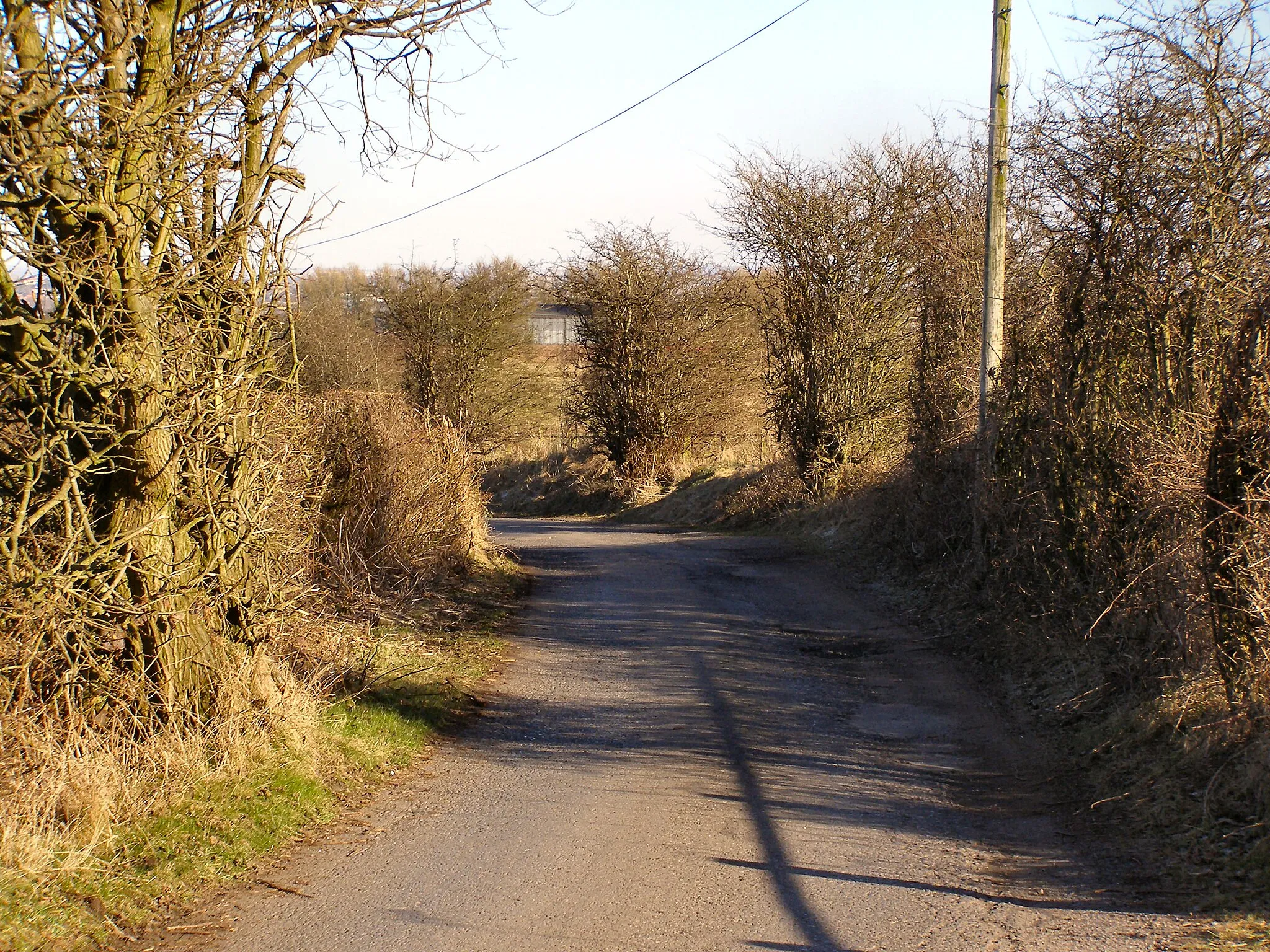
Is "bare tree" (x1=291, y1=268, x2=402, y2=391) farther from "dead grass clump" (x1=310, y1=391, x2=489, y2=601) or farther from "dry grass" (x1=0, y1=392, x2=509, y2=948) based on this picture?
"dry grass" (x1=0, y1=392, x2=509, y2=948)

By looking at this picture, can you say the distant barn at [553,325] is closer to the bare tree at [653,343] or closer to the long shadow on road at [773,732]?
the bare tree at [653,343]

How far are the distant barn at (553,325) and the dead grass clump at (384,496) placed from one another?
15228 mm

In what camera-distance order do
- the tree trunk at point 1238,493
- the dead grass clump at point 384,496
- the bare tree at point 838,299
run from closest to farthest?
the tree trunk at point 1238,493
the dead grass clump at point 384,496
the bare tree at point 838,299

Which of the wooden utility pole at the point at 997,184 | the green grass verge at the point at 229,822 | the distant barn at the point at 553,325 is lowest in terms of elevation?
the green grass verge at the point at 229,822

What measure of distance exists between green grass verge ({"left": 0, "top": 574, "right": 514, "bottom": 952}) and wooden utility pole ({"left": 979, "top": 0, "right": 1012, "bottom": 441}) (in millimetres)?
6418

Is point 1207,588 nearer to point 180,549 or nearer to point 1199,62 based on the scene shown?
point 1199,62

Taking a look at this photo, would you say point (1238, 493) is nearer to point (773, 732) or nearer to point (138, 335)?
point (773, 732)

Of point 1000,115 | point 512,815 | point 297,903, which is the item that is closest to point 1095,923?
point 512,815

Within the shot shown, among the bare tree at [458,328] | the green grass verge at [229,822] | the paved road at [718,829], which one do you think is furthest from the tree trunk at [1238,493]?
the bare tree at [458,328]

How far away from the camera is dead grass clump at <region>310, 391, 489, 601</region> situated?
10.6 meters

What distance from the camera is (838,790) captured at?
601cm

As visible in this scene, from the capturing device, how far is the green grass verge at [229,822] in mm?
4145

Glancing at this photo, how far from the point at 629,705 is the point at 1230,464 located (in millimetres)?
4330

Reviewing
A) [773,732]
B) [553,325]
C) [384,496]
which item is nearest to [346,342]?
[384,496]
